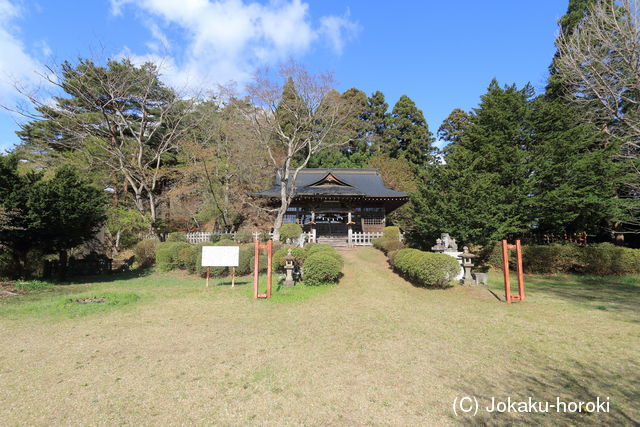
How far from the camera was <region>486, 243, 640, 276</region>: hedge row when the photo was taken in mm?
12203

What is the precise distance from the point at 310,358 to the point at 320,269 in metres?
5.38

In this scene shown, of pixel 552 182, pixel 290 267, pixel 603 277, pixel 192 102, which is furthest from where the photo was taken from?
pixel 192 102

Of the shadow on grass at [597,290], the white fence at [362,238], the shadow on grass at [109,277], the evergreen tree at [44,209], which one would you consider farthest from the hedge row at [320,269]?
the white fence at [362,238]

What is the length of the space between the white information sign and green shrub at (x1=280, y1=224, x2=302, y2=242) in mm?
8676

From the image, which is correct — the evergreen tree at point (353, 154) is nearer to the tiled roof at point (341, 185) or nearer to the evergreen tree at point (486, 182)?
the tiled roof at point (341, 185)

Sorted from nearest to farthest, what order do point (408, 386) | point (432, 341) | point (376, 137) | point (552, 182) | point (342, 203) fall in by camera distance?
point (408, 386)
point (432, 341)
point (552, 182)
point (342, 203)
point (376, 137)

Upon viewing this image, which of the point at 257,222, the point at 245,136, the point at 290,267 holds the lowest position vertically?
the point at 290,267

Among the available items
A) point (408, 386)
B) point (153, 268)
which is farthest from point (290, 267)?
point (153, 268)

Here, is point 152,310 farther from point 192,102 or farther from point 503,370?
point 192,102

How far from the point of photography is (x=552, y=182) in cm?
1464

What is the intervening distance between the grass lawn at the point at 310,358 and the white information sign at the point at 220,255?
156 centimetres

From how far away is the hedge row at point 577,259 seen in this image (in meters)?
12.2

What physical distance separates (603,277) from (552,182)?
4858 millimetres

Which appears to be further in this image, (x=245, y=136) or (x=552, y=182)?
(x=245, y=136)
